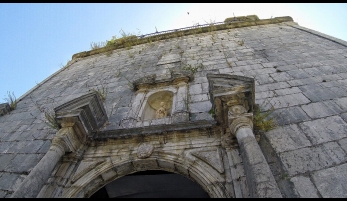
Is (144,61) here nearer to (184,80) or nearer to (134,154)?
(184,80)

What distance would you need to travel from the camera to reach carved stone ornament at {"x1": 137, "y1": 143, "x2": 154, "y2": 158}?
346 cm

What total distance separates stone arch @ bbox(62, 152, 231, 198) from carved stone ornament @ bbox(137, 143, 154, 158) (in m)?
Result: 0.07

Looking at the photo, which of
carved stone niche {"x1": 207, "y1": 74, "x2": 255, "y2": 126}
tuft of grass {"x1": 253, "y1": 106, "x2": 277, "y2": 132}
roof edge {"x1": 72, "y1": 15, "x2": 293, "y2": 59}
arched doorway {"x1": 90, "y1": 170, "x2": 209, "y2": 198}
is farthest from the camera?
roof edge {"x1": 72, "y1": 15, "x2": 293, "y2": 59}

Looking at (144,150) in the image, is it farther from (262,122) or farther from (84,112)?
(262,122)

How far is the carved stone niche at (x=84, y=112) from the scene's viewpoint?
367cm

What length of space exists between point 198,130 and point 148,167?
36.8 inches

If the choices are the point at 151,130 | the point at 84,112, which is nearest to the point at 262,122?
the point at 151,130

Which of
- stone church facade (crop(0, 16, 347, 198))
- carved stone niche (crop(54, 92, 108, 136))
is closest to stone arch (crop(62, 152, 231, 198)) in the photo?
stone church facade (crop(0, 16, 347, 198))

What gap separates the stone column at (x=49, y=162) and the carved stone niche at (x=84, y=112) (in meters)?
0.13

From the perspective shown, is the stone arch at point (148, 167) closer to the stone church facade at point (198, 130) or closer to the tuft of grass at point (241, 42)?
the stone church facade at point (198, 130)

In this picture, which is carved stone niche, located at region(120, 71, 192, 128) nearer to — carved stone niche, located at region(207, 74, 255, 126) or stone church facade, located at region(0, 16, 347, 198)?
stone church facade, located at region(0, 16, 347, 198)

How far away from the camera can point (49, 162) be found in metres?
3.20

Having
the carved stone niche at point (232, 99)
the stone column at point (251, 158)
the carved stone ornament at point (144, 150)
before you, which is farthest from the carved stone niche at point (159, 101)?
the stone column at point (251, 158)

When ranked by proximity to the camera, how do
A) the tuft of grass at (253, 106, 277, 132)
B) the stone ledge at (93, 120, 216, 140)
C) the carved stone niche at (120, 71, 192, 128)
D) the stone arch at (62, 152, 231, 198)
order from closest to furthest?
the stone arch at (62, 152, 231, 198)
the tuft of grass at (253, 106, 277, 132)
the stone ledge at (93, 120, 216, 140)
the carved stone niche at (120, 71, 192, 128)
